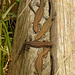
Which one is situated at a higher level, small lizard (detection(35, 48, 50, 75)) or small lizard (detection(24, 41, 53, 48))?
small lizard (detection(24, 41, 53, 48))

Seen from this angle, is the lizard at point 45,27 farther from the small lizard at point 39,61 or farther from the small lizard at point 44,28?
the small lizard at point 39,61

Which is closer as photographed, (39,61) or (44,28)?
(39,61)

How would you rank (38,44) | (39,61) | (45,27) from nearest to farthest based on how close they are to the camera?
(39,61) → (38,44) → (45,27)

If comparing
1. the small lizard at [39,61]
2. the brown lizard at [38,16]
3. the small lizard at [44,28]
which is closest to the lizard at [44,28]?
the small lizard at [44,28]

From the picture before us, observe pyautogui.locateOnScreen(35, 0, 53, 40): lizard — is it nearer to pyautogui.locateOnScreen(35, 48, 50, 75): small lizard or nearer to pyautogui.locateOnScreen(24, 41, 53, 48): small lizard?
pyautogui.locateOnScreen(24, 41, 53, 48): small lizard

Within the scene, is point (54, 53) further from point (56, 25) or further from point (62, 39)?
point (56, 25)

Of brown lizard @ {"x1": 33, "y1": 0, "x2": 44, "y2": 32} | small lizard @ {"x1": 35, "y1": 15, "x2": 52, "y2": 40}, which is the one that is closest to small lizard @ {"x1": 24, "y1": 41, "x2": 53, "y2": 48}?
small lizard @ {"x1": 35, "y1": 15, "x2": 52, "y2": 40}

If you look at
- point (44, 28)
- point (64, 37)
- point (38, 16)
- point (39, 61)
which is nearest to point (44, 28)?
point (44, 28)

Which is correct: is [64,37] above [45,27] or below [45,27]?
below

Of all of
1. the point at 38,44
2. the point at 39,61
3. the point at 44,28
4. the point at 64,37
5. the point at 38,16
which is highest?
the point at 38,16

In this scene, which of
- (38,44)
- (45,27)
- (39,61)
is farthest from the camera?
(45,27)

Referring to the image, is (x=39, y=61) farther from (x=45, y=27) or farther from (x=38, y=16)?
(x=38, y=16)

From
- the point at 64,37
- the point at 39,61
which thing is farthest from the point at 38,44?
the point at 64,37
